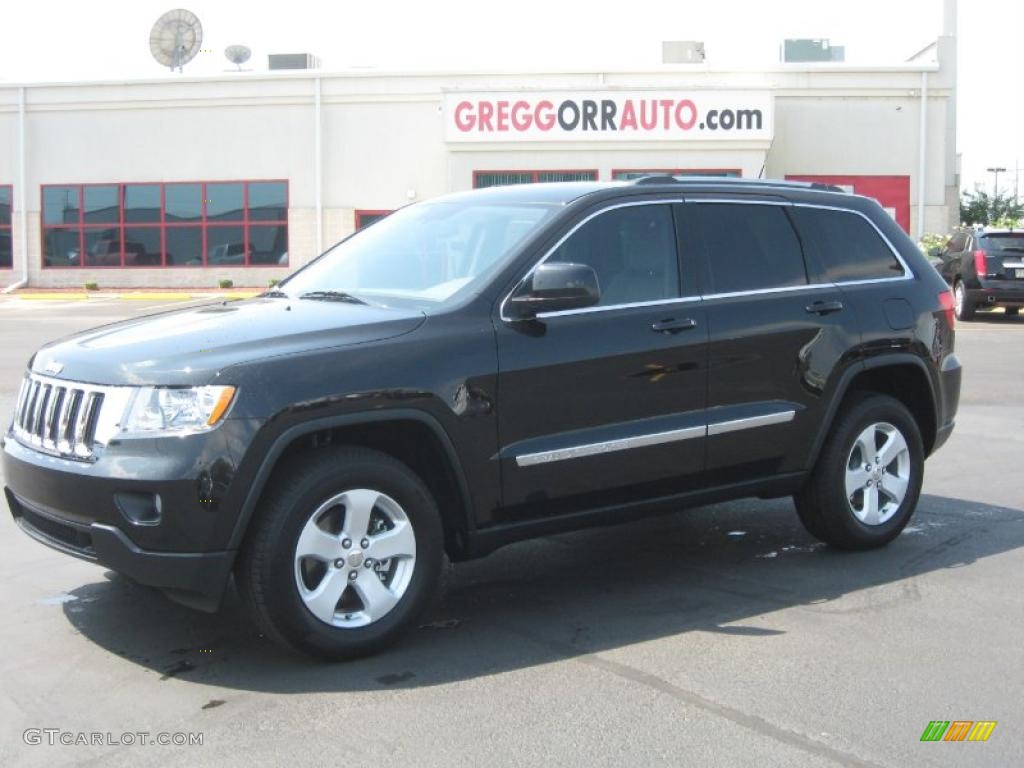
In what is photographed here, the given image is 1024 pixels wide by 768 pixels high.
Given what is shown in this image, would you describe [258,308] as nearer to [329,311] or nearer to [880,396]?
[329,311]

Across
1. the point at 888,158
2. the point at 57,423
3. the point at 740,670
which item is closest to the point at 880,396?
the point at 740,670

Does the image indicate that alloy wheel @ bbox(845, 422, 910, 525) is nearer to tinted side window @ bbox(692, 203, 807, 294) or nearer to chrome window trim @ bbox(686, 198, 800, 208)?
tinted side window @ bbox(692, 203, 807, 294)

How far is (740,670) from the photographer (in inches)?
189

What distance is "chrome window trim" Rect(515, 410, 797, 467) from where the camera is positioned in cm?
529

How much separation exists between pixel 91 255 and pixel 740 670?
1363 inches

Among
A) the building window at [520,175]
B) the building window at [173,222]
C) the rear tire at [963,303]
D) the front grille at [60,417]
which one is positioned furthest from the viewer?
the building window at [173,222]

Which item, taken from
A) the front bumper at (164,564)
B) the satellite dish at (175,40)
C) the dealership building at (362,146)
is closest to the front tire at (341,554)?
the front bumper at (164,564)

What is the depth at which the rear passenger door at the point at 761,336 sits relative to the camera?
5918 millimetres

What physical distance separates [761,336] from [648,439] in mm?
881

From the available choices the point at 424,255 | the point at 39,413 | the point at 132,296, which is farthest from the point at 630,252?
the point at 132,296

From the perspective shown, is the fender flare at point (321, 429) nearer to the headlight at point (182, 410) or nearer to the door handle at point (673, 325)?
the headlight at point (182, 410)

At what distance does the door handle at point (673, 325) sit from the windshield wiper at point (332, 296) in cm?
A: 133

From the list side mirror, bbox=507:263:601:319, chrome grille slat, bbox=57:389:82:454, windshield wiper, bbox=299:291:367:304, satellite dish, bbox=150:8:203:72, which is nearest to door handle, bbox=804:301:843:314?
side mirror, bbox=507:263:601:319

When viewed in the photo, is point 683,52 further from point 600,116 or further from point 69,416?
point 69,416
